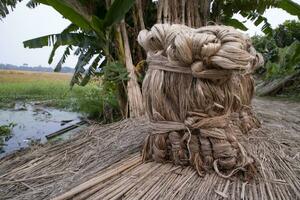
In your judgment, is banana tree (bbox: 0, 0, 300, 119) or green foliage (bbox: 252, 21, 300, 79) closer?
banana tree (bbox: 0, 0, 300, 119)

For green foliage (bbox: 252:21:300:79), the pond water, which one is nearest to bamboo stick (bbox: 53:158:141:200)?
the pond water

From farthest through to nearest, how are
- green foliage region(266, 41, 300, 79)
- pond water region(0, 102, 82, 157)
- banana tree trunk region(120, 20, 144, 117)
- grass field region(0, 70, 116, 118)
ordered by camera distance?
green foliage region(266, 41, 300, 79) < grass field region(0, 70, 116, 118) < pond water region(0, 102, 82, 157) < banana tree trunk region(120, 20, 144, 117)

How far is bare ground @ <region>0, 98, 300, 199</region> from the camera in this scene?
1063 millimetres

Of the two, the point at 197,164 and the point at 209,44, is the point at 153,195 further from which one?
the point at 209,44

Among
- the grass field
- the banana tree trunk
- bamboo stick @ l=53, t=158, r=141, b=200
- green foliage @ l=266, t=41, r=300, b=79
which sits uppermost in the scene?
green foliage @ l=266, t=41, r=300, b=79

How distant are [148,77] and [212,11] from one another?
4.01m

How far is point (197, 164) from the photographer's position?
3.88 ft

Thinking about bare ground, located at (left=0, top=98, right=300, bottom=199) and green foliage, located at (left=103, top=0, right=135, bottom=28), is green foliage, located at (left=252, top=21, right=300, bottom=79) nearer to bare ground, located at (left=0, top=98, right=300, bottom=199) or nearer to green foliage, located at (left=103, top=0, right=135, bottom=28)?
green foliage, located at (left=103, top=0, right=135, bottom=28)

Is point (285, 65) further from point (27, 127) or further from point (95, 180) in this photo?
point (95, 180)

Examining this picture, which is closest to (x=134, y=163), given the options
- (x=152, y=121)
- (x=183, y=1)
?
(x=152, y=121)

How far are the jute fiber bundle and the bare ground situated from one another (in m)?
0.06

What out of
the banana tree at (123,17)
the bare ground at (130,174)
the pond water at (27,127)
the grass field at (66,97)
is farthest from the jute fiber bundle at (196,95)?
the grass field at (66,97)

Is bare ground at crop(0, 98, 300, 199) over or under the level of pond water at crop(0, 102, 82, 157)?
over

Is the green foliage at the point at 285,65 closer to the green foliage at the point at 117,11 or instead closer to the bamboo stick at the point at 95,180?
the green foliage at the point at 117,11
